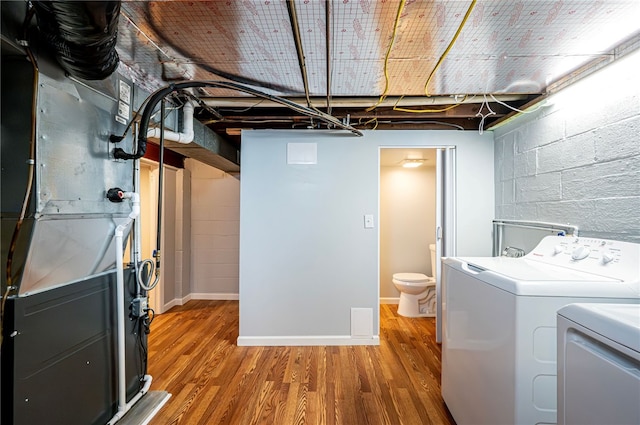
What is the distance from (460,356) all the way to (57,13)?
223 centimetres

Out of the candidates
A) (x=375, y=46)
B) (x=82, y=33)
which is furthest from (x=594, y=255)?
(x=82, y=33)

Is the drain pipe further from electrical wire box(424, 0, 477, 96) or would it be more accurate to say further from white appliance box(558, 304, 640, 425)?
white appliance box(558, 304, 640, 425)

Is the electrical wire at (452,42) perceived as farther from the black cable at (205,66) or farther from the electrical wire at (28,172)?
the electrical wire at (28,172)

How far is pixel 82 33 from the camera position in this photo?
93cm

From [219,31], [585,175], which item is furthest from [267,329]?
[585,175]

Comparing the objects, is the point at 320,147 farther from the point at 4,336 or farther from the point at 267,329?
the point at 4,336

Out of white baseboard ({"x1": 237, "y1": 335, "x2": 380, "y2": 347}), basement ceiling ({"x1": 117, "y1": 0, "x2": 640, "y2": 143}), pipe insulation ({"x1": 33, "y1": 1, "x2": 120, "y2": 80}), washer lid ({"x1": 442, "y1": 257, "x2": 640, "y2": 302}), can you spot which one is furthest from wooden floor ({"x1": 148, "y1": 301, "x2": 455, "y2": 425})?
basement ceiling ({"x1": 117, "y1": 0, "x2": 640, "y2": 143})

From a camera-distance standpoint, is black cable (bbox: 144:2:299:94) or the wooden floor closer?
black cable (bbox: 144:2:299:94)

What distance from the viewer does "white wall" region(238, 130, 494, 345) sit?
2514 millimetres

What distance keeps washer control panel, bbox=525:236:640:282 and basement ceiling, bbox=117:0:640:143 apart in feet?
3.04

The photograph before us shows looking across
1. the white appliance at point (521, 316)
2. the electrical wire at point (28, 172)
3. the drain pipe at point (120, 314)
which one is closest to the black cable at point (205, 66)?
the electrical wire at point (28, 172)

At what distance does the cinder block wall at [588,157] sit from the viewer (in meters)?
1.29

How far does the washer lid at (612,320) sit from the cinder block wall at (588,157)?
0.83 m

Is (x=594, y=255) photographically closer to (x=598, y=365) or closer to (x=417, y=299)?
(x=598, y=365)
